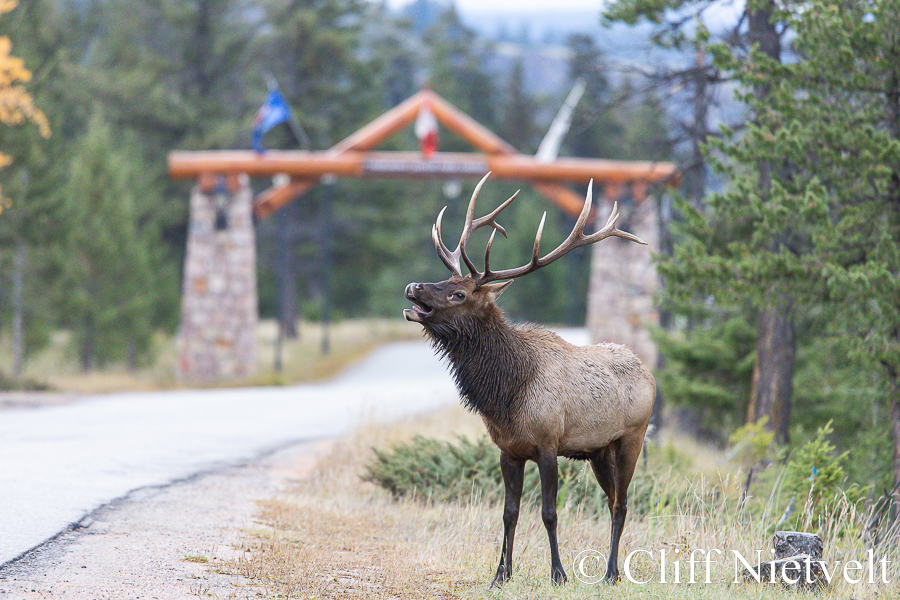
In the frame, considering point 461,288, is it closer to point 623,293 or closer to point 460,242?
point 460,242

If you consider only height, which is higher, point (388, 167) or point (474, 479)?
point (388, 167)

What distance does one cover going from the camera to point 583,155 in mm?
49094

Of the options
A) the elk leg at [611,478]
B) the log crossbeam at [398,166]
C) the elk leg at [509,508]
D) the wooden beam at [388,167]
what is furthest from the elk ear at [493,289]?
the wooden beam at [388,167]

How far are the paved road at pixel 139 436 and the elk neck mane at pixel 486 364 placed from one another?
9.48 ft

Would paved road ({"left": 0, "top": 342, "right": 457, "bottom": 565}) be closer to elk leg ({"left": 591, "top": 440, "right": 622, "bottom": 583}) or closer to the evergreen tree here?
elk leg ({"left": 591, "top": 440, "right": 622, "bottom": 583})

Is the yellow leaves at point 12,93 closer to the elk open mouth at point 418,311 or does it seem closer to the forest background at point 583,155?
the forest background at point 583,155

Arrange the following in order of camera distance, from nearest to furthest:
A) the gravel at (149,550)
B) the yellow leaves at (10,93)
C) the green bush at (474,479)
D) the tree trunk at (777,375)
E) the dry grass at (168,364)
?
the gravel at (149,550) → the green bush at (474,479) → the tree trunk at (777,375) → the yellow leaves at (10,93) → the dry grass at (168,364)

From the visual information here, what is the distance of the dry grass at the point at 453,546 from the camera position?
559 cm

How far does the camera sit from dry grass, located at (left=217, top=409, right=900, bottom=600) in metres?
5.59

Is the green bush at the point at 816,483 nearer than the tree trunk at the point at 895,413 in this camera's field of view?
Yes

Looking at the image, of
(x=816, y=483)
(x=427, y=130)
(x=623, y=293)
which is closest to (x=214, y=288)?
(x=427, y=130)

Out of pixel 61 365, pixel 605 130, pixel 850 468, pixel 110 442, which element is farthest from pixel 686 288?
pixel 605 130

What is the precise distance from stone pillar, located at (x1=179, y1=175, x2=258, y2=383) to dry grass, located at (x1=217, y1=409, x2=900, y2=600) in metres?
13.3

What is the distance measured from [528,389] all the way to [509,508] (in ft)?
2.44
